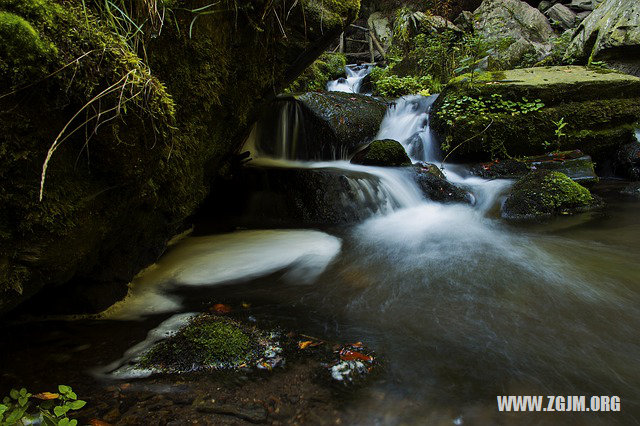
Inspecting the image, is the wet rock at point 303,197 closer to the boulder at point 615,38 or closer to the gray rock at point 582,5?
the boulder at point 615,38

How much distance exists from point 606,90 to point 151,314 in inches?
341

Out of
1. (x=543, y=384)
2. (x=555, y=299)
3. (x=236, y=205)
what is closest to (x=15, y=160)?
(x=543, y=384)

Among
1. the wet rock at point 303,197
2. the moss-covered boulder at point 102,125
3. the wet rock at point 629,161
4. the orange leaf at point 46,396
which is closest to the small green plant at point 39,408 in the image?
the orange leaf at point 46,396

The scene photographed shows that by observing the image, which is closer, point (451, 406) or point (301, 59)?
point (451, 406)

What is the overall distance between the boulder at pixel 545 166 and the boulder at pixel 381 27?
1058 cm

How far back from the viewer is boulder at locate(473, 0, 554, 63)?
12.8m

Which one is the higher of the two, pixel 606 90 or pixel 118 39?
pixel 606 90

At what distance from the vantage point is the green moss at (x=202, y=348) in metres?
1.98

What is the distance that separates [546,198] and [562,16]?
13.2 meters

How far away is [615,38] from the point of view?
27.7 feet

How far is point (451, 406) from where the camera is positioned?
175 centimetres

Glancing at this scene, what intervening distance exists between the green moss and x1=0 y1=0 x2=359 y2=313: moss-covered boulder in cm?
74

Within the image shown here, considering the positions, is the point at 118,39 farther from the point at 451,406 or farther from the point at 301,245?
the point at 301,245

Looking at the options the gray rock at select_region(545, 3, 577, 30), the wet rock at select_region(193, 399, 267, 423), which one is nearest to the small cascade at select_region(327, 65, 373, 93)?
the gray rock at select_region(545, 3, 577, 30)
